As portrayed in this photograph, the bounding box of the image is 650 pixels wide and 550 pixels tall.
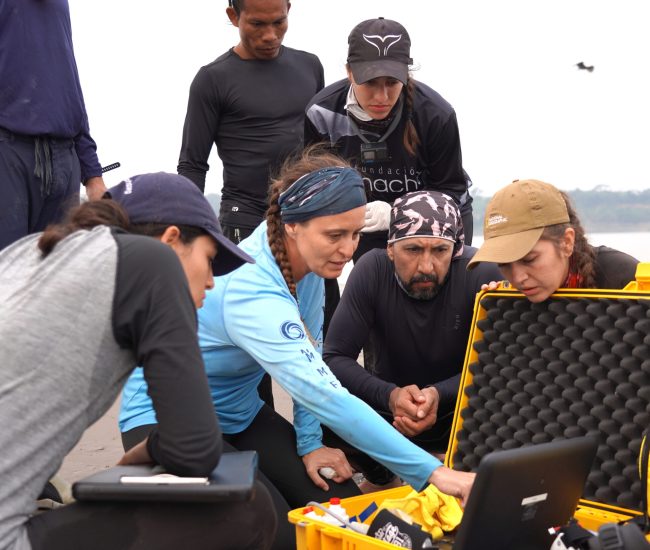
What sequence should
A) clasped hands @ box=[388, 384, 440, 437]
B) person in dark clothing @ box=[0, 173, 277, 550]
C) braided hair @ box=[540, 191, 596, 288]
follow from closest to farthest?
1. person in dark clothing @ box=[0, 173, 277, 550]
2. braided hair @ box=[540, 191, 596, 288]
3. clasped hands @ box=[388, 384, 440, 437]

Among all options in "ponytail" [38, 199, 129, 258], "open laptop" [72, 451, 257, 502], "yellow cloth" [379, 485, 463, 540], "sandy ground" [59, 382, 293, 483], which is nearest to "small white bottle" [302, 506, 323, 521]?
"yellow cloth" [379, 485, 463, 540]

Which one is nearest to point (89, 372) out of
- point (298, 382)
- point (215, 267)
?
point (215, 267)

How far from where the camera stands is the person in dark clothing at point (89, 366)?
185 cm

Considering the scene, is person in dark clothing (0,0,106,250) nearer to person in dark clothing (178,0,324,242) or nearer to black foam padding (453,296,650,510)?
person in dark clothing (178,0,324,242)

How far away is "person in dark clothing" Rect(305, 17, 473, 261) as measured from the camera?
373 cm

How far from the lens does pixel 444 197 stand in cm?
349

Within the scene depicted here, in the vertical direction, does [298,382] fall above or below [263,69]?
below

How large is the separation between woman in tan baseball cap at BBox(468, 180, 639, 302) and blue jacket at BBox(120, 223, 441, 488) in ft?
1.96

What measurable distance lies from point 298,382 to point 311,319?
0.61m

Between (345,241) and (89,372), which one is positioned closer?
(89,372)

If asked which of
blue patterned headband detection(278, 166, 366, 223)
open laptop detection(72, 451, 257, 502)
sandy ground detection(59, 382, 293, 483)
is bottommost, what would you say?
sandy ground detection(59, 382, 293, 483)

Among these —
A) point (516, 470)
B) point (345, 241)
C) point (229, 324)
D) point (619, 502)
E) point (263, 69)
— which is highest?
point (263, 69)

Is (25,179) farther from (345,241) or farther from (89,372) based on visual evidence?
(89,372)

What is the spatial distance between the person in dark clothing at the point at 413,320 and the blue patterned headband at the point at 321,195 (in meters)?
0.55
